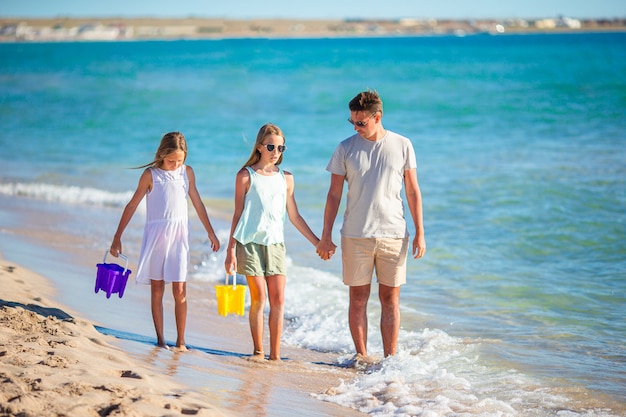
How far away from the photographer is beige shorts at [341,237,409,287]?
215 inches

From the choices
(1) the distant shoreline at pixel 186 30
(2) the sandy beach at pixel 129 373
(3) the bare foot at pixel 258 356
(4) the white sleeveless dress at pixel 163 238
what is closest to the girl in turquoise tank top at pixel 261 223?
(3) the bare foot at pixel 258 356

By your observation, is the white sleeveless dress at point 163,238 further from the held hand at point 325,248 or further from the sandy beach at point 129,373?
the held hand at point 325,248

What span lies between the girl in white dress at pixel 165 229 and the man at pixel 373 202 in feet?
3.11

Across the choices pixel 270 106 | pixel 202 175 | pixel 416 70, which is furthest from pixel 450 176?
pixel 416 70

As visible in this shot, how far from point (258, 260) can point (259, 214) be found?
0.31m

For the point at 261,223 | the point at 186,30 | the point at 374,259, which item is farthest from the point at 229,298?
the point at 186,30

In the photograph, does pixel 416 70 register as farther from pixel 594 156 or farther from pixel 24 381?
pixel 24 381

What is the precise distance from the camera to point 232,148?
19.9 m

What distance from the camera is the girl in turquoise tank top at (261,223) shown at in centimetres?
540

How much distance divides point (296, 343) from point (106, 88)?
36.1 m

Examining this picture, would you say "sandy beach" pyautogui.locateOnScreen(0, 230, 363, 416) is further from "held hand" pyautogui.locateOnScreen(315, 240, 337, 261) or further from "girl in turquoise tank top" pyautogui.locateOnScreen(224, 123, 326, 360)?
"held hand" pyautogui.locateOnScreen(315, 240, 337, 261)

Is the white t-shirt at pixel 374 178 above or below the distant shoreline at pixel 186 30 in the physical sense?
below

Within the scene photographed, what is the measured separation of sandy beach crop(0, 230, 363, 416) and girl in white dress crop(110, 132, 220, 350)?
381 mm

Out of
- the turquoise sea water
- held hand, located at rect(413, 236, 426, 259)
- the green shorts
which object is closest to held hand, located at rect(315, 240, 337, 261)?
the green shorts
